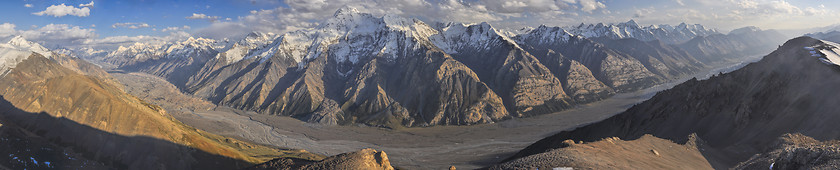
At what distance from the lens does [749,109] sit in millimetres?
96938

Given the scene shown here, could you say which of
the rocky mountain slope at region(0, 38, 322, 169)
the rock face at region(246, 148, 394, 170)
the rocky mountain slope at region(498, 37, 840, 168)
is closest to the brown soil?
the rocky mountain slope at region(498, 37, 840, 168)

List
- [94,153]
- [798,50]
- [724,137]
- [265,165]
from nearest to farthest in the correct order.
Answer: [265,165], [724,137], [798,50], [94,153]

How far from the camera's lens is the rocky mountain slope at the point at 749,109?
8031cm

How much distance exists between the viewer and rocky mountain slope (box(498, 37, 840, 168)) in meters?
80.3

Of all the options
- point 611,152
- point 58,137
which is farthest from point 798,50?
point 58,137

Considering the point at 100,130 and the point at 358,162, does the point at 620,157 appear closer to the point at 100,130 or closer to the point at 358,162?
the point at 358,162

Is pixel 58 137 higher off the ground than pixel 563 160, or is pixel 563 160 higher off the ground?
pixel 563 160

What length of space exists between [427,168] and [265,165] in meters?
126

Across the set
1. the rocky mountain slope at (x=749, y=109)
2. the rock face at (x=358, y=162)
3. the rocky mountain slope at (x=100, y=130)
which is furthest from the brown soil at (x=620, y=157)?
the rocky mountain slope at (x=100, y=130)

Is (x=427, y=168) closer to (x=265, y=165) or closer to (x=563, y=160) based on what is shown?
(x=265, y=165)

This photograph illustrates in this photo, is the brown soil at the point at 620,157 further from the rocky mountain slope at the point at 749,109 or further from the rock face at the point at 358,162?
the rock face at the point at 358,162

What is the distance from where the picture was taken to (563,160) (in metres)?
45.4

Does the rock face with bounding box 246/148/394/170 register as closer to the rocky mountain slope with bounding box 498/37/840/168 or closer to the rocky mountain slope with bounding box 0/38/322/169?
the rocky mountain slope with bounding box 498/37/840/168

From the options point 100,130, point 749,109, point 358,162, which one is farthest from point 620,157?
point 100,130
